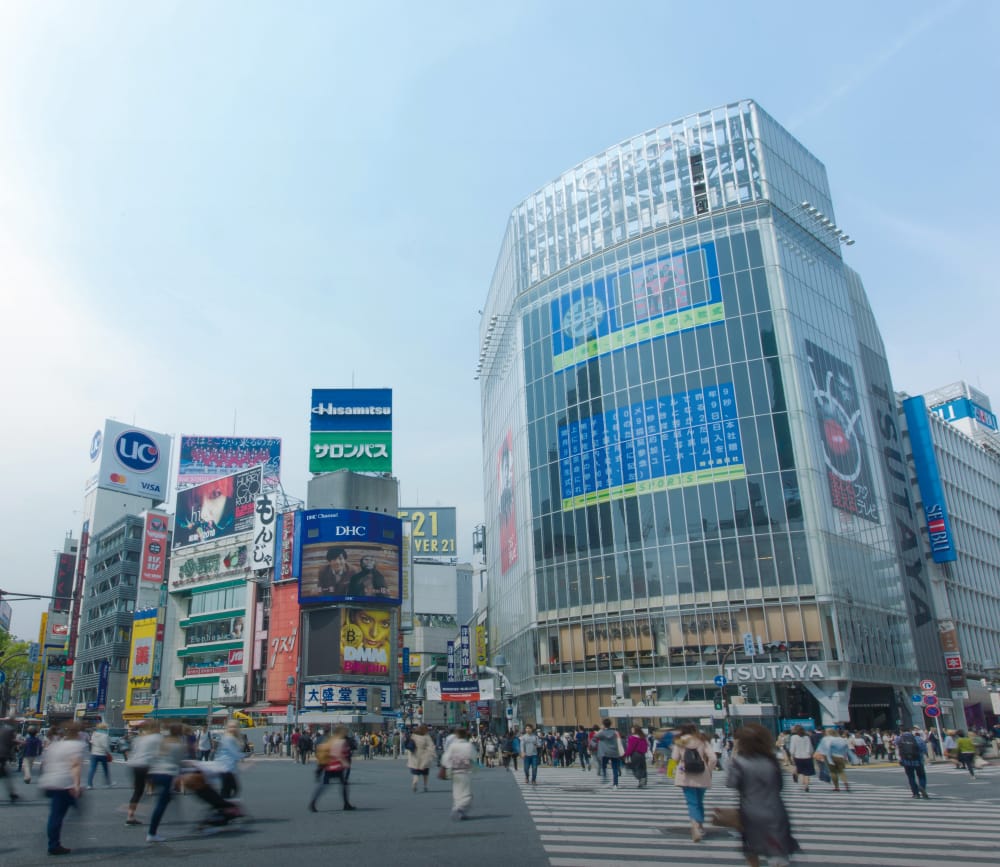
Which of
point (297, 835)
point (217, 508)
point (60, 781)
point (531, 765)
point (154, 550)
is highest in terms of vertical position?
point (217, 508)

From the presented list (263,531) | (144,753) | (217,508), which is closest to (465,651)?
(263,531)

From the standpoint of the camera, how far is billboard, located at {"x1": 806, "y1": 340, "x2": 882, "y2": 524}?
177 feet

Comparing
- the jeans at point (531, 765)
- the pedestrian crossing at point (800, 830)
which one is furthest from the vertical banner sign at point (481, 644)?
the pedestrian crossing at point (800, 830)

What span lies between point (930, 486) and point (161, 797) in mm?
66925

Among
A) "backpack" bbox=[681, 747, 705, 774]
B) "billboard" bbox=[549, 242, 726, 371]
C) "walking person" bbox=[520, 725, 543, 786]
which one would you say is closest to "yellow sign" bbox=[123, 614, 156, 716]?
"billboard" bbox=[549, 242, 726, 371]

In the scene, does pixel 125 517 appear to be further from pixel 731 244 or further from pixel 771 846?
pixel 771 846

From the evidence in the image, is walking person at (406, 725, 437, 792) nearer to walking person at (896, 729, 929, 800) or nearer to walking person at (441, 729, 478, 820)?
walking person at (441, 729, 478, 820)

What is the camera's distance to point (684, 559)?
176 ft

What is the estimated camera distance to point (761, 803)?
7.52m

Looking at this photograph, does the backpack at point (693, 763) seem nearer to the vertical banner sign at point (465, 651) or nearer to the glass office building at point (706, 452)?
the glass office building at point (706, 452)

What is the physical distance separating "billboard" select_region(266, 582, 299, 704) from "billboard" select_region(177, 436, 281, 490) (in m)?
24.7

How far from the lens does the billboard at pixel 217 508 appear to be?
81.8 m

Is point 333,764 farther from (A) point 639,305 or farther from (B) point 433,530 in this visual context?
Result: (B) point 433,530

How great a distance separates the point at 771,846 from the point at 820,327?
5528 centimetres
